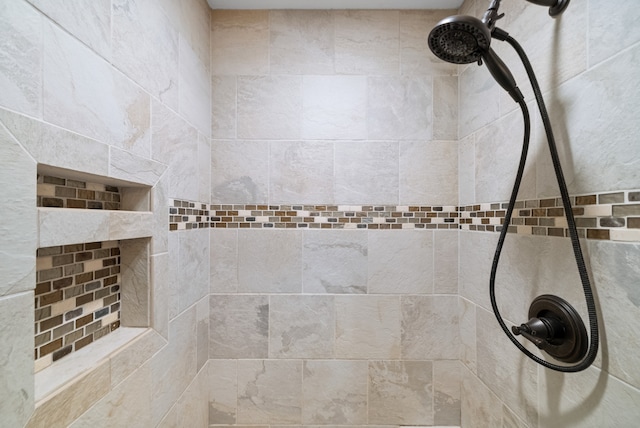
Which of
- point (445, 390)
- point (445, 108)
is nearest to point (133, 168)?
point (445, 108)

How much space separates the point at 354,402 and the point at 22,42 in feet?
5.56

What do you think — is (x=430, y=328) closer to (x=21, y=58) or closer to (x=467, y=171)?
(x=467, y=171)

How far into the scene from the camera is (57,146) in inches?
24.1

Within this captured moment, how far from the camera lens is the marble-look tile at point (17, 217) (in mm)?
507

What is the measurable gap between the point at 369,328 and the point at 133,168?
1.20m

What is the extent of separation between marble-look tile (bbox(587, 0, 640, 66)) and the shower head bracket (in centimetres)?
66

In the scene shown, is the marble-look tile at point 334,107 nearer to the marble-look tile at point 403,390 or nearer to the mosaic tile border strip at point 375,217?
the mosaic tile border strip at point 375,217

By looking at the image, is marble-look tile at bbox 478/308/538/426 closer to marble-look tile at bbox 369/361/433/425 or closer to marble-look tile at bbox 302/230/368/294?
marble-look tile at bbox 369/361/433/425

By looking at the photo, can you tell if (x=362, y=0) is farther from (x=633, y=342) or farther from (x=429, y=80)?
(x=633, y=342)

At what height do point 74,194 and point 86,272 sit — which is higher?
point 74,194

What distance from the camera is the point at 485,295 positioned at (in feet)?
4.05

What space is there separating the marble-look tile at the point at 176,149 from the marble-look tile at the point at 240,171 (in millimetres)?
164

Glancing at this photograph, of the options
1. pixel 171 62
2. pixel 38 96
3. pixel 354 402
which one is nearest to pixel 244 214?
pixel 171 62

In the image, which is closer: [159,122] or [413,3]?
[159,122]
